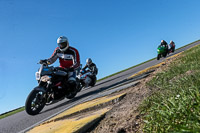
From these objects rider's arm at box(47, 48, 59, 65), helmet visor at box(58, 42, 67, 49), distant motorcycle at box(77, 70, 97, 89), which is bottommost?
distant motorcycle at box(77, 70, 97, 89)

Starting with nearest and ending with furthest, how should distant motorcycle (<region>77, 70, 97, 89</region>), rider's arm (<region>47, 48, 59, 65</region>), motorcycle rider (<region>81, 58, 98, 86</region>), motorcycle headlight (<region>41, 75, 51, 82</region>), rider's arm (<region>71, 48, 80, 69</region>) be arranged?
1. motorcycle headlight (<region>41, 75, 51, 82</region>)
2. rider's arm (<region>47, 48, 59, 65</region>)
3. rider's arm (<region>71, 48, 80, 69</region>)
4. distant motorcycle (<region>77, 70, 97, 89</region>)
5. motorcycle rider (<region>81, 58, 98, 86</region>)

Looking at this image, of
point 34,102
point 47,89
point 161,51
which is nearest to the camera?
point 34,102

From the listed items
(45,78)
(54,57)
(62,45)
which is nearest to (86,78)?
(54,57)

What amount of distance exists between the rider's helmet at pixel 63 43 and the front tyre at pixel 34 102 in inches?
90.6

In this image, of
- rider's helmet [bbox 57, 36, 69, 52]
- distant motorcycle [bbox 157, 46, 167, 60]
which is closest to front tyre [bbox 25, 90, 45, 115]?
rider's helmet [bbox 57, 36, 69, 52]

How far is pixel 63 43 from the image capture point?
6.97 metres

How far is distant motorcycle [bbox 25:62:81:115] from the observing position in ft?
16.3

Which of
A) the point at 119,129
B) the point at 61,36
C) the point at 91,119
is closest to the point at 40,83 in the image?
the point at 61,36

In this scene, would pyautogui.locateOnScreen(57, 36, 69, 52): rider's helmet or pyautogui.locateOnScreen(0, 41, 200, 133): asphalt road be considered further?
pyautogui.locateOnScreen(57, 36, 69, 52): rider's helmet

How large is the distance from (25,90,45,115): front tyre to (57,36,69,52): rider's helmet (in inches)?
90.6

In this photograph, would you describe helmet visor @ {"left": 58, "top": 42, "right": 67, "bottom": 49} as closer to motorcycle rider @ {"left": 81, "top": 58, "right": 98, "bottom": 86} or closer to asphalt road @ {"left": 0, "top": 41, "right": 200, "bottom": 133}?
asphalt road @ {"left": 0, "top": 41, "right": 200, "bottom": 133}

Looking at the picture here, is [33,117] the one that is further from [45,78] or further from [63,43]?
[63,43]

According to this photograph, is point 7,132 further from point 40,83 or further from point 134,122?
point 134,122

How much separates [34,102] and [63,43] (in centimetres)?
260
